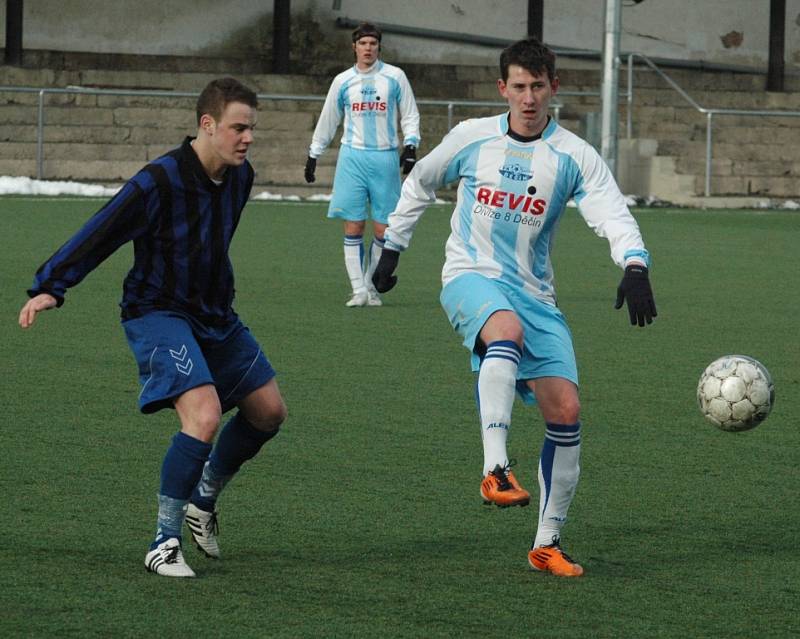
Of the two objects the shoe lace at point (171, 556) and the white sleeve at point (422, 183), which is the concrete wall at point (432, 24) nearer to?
the white sleeve at point (422, 183)

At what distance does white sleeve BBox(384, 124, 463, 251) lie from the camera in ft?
19.3

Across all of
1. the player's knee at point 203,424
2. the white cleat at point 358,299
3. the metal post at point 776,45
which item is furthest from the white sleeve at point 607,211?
the metal post at point 776,45

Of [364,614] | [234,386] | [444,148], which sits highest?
[444,148]

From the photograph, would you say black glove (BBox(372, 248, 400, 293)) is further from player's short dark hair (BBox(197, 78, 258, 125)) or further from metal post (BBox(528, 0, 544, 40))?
metal post (BBox(528, 0, 544, 40))

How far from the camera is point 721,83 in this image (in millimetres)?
31047

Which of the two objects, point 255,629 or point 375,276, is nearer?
point 255,629

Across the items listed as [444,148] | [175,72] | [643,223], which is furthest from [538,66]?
[175,72]

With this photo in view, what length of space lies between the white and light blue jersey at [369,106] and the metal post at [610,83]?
10861 mm

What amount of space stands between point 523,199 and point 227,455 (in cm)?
131

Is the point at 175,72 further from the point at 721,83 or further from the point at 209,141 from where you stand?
the point at 209,141

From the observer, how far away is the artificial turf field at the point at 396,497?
4.79 metres

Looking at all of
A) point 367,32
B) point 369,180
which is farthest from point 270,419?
point 367,32

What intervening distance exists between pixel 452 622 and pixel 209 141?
1.67 metres

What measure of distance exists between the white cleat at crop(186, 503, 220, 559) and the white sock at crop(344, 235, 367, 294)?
23.3 feet
